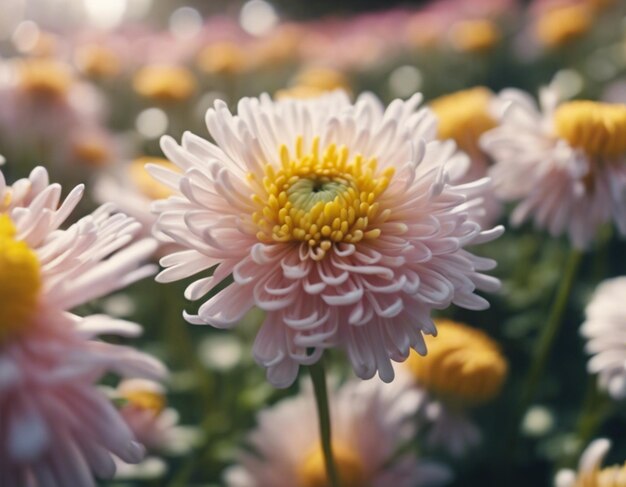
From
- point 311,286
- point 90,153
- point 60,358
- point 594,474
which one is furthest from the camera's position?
point 90,153

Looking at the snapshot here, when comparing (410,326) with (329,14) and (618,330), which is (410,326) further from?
(329,14)

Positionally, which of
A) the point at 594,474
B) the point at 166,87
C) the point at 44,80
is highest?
the point at 44,80

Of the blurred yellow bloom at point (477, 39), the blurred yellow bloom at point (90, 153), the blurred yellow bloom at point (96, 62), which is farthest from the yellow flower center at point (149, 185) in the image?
the blurred yellow bloom at point (477, 39)

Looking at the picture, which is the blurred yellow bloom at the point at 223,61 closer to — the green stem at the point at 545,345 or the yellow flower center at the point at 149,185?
the yellow flower center at the point at 149,185

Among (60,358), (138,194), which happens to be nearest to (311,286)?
(60,358)

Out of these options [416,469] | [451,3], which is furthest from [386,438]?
[451,3]

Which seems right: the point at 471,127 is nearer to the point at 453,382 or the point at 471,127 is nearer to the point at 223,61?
the point at 453,382

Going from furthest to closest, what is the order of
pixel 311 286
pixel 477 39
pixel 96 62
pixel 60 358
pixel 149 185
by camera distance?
pixel 477 39 < pixel 96 62 < pixel 149 185 < pixel 311 286 < pixel 60 358
